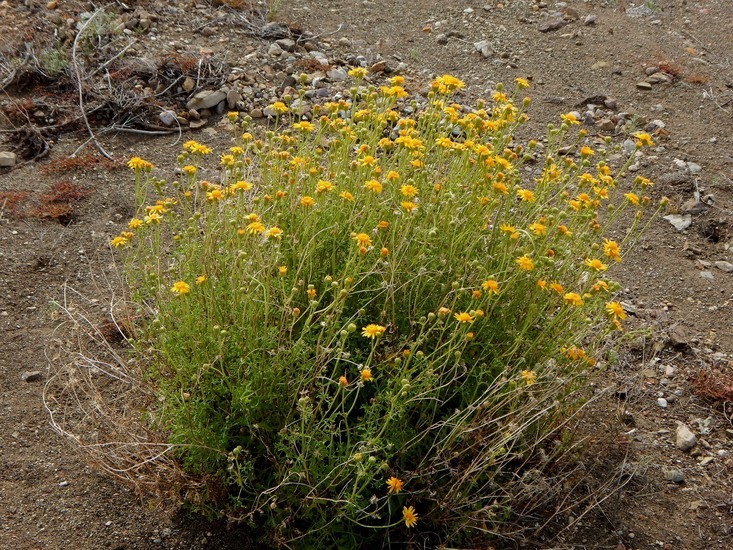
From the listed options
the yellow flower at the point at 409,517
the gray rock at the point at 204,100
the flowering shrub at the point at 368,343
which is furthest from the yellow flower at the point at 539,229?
the gray rock at the point at 204,100

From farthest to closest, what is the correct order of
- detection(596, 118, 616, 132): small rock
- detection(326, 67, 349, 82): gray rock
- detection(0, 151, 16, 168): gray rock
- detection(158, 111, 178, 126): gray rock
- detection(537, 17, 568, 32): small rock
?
detection(537, 17, 568, 32): small rock → detection(326, 67, 349, 82): gray rock → detection(596, 118, 616, 132): small rock → detection(158, 111, 178, 126): gray rock → detection(0, 151, 16, 168): gray rock

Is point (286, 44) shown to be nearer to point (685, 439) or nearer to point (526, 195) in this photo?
point (526, 195)

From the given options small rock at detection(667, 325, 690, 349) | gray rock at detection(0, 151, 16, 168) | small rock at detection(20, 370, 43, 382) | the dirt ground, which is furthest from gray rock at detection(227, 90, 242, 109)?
small rock at detection(667, 325, 690, 349)

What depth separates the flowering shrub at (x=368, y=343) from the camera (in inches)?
105

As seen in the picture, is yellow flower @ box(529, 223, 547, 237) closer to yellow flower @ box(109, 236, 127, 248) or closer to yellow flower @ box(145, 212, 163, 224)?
yellow flower @ box(145, 212, 163, 224)

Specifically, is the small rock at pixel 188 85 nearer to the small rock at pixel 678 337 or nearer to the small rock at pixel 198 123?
the small rock at pixel 198 123

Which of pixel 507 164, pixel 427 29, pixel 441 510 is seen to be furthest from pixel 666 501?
pixel 427 29

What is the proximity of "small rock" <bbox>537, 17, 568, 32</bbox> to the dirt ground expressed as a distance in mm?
60

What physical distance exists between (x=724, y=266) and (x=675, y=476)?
2085 mm

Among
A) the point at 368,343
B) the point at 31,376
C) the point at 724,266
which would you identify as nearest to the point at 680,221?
the point at 724,266

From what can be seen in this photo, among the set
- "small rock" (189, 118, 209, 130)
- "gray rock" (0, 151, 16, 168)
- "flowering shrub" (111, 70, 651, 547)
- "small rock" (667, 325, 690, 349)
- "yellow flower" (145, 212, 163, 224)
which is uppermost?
"yellow flower" (145, 212, 163, 224)

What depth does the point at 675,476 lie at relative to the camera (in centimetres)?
353

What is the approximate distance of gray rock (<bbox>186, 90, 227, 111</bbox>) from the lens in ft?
19.9

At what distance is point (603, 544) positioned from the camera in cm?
317
